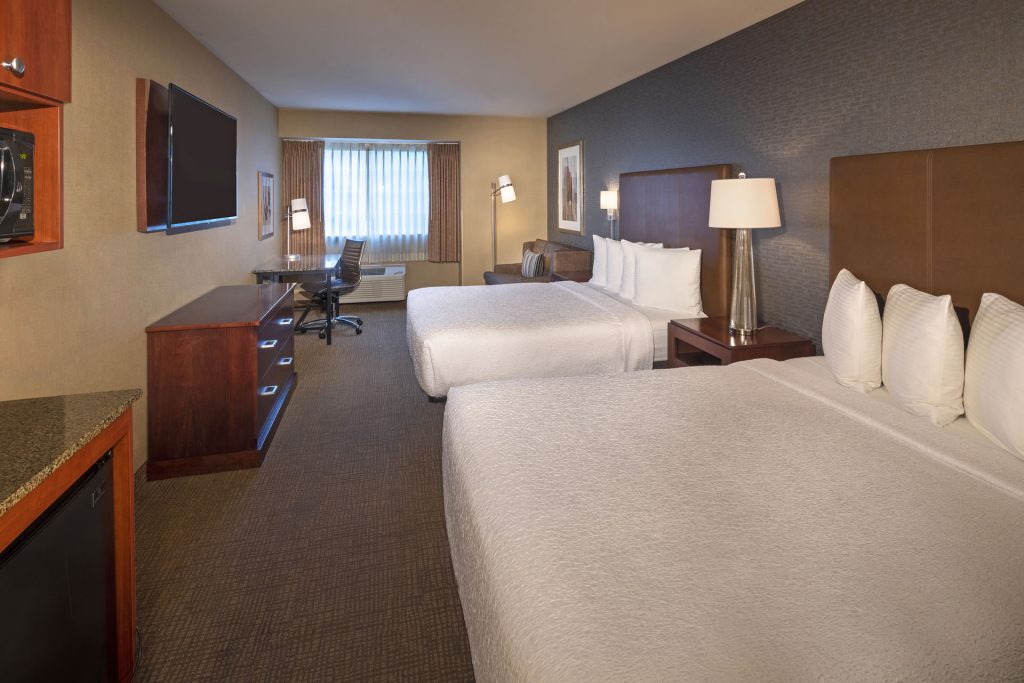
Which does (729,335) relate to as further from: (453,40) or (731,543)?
(453,40)

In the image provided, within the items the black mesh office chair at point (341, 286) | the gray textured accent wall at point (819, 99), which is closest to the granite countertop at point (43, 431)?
Answer: the gray textured accent wall at point (819, 99)

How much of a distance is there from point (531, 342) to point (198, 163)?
93.4 inches

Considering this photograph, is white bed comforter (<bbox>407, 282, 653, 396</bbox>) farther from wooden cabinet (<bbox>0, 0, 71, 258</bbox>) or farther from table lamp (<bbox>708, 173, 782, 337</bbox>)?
wooden cabinet (<bbox>0, 0, 71, 258</bbox>)

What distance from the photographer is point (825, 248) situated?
323cm

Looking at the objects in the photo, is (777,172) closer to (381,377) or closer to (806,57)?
(806,57)

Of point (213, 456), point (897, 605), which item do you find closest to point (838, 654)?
point (897, 605)

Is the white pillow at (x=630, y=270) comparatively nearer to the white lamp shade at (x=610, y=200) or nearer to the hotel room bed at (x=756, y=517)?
the white lamp shade at (x=610, y=200)

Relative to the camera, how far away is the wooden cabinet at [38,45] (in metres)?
1.38

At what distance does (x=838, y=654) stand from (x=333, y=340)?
5.79 meters

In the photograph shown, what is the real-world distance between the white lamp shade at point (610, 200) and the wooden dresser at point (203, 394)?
3.62 m

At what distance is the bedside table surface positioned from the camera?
10.7 ft

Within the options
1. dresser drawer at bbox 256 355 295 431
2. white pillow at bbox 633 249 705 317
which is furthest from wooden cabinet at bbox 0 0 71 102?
white pillow at bbox 633 249 705 317

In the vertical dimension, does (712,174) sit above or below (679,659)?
above

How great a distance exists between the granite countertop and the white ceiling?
2.68 metres
